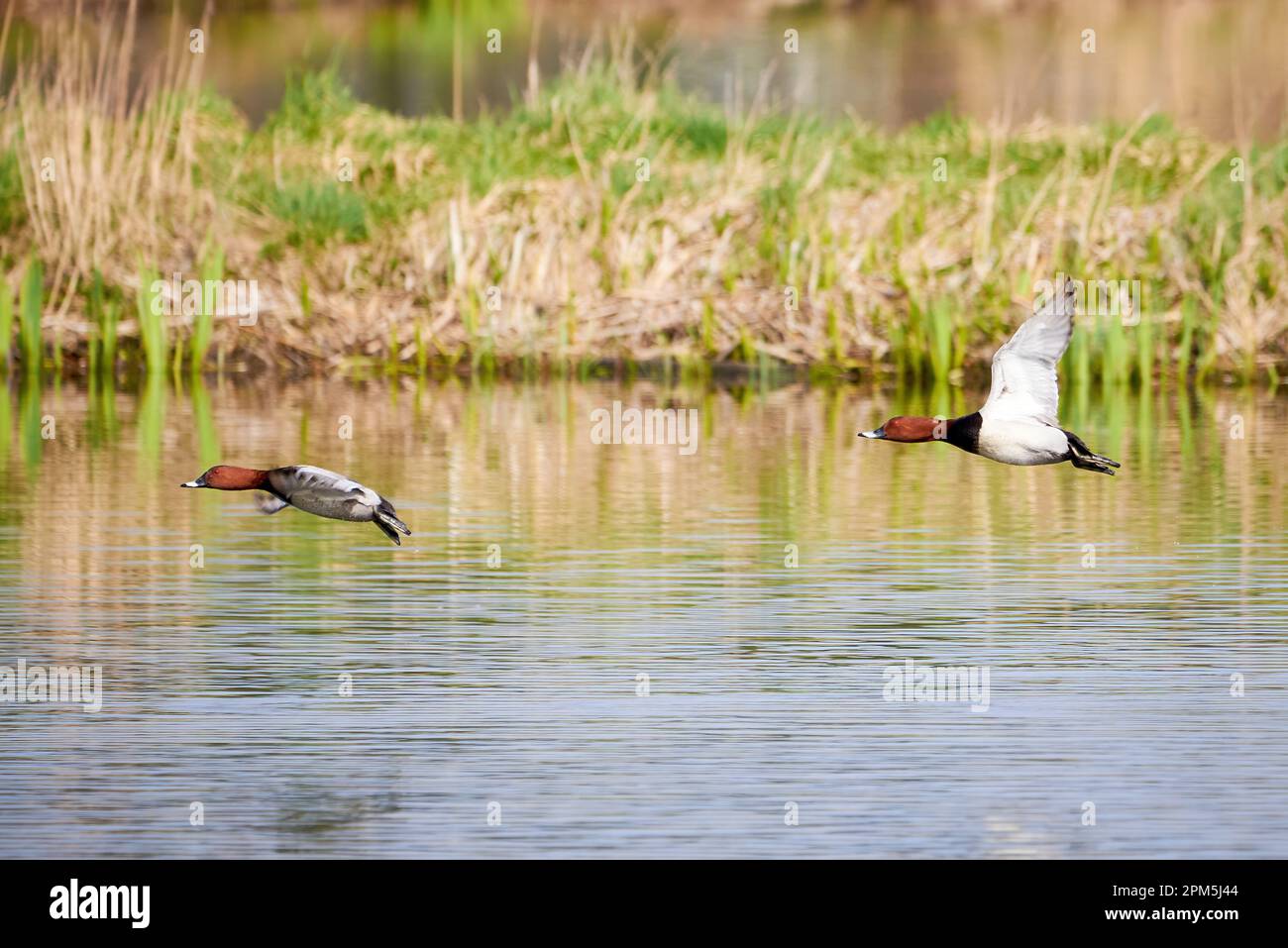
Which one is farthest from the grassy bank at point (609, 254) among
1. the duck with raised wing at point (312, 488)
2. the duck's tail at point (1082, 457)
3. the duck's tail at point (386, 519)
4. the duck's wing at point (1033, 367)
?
the duck with raised wing at point (312, 488)

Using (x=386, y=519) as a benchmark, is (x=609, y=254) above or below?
above

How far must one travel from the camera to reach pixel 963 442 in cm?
1280

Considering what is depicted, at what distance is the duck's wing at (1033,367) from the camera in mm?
13016

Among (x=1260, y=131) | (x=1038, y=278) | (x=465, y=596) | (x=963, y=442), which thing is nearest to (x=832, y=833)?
(x=963, y=442)

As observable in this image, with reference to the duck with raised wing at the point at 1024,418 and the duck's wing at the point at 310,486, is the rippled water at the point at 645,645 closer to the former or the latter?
the duck's wing at the point at 310,486

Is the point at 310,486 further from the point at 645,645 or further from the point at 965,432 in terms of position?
the point at 965,432

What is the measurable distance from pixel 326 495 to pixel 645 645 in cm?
253

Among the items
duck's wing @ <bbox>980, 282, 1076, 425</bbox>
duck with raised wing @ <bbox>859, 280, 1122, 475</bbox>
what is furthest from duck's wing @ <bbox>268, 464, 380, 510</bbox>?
duck's wing @ <bbox>980, 282, 1076, 425</bbox>

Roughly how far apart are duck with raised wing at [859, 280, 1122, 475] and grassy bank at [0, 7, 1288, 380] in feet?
51.0

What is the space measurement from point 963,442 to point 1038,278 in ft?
57.3

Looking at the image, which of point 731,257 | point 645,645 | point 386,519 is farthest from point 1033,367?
point 731,257

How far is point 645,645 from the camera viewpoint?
14.5 metres

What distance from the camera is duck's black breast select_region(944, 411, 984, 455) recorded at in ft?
41.8

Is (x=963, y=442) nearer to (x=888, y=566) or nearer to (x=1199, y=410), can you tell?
(x=888, y=566)
